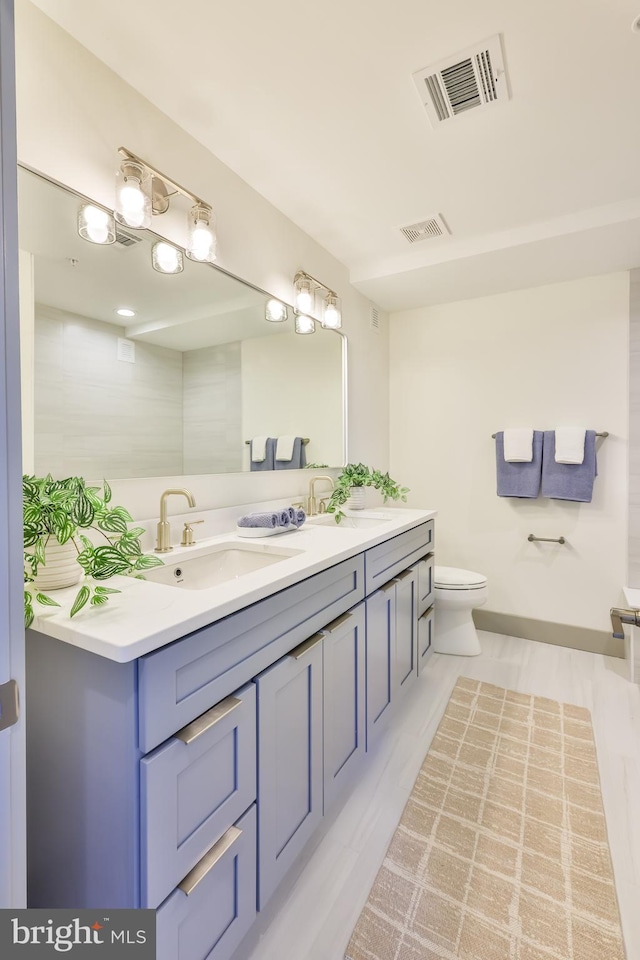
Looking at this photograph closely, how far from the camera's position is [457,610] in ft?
8.54

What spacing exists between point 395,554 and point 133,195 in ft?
5.13

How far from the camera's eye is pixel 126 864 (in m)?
0.75

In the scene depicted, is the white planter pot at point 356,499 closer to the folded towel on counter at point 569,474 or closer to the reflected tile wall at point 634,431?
the folded towel on counter at point 569,474

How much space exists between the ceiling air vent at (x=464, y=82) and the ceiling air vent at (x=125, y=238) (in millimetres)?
1029

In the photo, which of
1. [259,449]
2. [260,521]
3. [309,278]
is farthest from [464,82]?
[260,521]

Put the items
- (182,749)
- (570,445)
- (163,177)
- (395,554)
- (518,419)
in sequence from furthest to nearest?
1. (518,419)
2. (570,445)
3. (395,554)
4. (163,177)
5. (182,749)

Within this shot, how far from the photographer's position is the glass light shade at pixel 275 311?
1.97 meters

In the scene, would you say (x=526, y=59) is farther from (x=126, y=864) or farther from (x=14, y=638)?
(x=126, y=864)

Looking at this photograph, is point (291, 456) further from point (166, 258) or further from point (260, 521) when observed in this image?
point (166, 258)

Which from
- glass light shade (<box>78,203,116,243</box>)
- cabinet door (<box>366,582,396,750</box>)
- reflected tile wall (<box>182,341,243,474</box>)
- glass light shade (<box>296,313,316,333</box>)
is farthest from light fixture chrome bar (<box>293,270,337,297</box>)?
cabinet door (<box>366,582,396,750</box>)

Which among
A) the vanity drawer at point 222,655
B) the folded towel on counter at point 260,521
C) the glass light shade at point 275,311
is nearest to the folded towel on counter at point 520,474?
the glass light shade at point 275,311

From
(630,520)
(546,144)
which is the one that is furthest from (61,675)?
(630,520)

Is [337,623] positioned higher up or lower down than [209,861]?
higher up

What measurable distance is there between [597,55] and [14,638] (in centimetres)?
210
